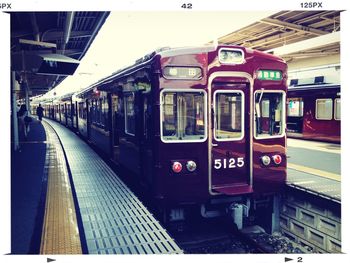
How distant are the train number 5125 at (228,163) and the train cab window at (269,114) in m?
0.42

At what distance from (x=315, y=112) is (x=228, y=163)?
865 centimetres

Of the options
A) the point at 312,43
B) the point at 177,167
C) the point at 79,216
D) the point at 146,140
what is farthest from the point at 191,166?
the point at 312,43

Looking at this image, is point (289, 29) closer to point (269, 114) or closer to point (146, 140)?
point (269, 114)

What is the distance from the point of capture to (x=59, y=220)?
A: 12.8 ft

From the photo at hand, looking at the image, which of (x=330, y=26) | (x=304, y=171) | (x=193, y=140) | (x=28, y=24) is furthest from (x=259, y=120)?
(x=330, y=26)

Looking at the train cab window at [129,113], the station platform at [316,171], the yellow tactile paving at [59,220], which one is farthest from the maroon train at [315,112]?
the yellow tactile paving at [59,220]

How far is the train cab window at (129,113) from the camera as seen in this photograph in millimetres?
4938

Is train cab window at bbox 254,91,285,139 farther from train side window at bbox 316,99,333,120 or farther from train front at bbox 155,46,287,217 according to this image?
train side window at bbox 316,99,333,120

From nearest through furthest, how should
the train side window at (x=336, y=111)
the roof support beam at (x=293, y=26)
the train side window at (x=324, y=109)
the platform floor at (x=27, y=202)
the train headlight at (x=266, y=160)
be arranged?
the platform floor at (x=27, y=202)
the train headlight at (x=266, y=160)
the roof support beam at (x=293, y=26)
the train side window at (x=336, y=111)
the train side window at (x=324, y=109)

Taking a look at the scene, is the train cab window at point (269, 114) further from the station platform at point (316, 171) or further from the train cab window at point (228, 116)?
the station platform at point (316, 171)

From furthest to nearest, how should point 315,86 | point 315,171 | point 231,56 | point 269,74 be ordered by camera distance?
point 315,86 → point 315,171 → point 269,74 → point 231,56
